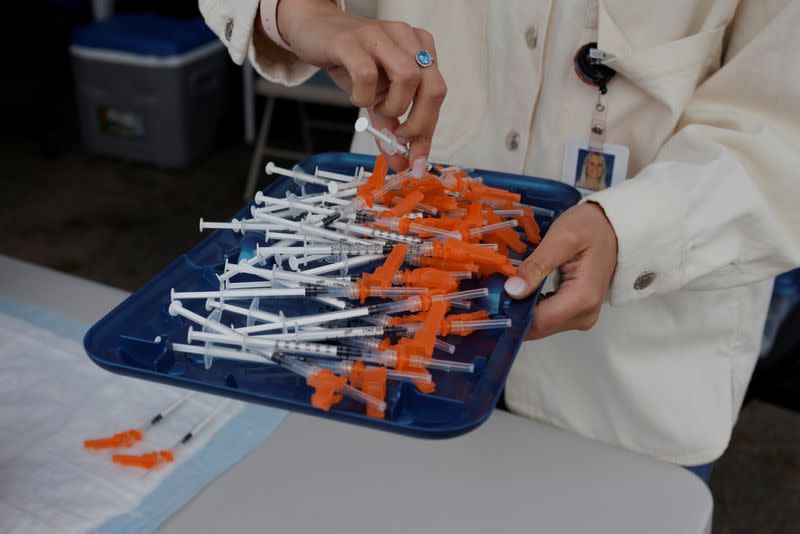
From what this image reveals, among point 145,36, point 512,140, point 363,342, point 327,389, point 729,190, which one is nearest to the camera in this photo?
point 327,389

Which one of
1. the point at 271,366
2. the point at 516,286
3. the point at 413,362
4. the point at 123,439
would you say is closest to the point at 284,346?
the point at 271,366

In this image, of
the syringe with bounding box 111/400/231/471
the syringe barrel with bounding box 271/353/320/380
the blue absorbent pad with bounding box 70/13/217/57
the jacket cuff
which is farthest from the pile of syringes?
the blue absorbent pad with bounding box 70/13/217/57

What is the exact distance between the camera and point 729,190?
0.87 metres

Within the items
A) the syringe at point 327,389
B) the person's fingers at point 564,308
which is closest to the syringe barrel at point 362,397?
the syringe at point 327,389

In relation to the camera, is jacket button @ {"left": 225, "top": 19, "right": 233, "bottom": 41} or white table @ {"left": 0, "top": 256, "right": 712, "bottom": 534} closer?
white table @ {"left": 0, "top": 256, "right": 712, "bottom": 534}

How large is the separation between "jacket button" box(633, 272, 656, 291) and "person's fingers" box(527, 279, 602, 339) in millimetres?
77

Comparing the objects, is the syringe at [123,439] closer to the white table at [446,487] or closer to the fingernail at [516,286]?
the white table at [446,487]

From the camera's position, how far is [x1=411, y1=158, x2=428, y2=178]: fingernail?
885 millimetres

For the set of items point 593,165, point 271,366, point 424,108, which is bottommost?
point 271,366

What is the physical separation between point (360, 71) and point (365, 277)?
0.70ft

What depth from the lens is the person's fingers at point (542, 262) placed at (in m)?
0.78

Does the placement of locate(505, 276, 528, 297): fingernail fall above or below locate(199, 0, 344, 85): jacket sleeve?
below

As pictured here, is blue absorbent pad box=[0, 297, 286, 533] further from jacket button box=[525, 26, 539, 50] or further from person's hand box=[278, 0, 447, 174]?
jacket button box=[525, 26, 539, 50]

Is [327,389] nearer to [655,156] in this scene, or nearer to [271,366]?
[271,366]
